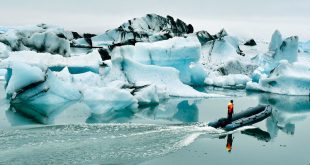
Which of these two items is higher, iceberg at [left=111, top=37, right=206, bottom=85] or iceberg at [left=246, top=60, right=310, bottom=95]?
iceberg at [left=111, top=37, right=206, bottom=85]

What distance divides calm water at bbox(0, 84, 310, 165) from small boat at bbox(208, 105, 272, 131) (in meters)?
0.24

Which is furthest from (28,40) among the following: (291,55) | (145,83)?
(291,55)

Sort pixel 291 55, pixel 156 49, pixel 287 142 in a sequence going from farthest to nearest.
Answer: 1. pixel 291 55
2. pixel 156 49
3. pixel 287 142

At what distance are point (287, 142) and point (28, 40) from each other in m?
24.0

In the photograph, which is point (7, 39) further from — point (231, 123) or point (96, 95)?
point (231, 123)

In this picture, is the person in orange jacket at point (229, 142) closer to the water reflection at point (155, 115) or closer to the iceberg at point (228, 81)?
the water reflection at point (155, 115)

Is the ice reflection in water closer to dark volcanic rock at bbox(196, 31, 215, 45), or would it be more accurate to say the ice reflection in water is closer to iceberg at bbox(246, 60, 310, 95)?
iceberg at bbox(246, 60, 310, 95)

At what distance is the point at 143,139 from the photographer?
41.2ft

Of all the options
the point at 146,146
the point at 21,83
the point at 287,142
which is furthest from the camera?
the point at 21,83

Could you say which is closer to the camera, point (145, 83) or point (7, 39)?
point (145, 83)

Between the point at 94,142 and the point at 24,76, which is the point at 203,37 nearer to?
the point at 24,76

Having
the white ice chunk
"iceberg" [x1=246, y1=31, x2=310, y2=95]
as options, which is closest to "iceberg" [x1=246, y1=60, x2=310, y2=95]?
"iceberg" [x1=246, y1=31, x2=310, y2=95]

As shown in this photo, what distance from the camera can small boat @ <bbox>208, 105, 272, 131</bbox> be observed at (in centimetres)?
1453

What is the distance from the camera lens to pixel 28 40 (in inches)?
1268
